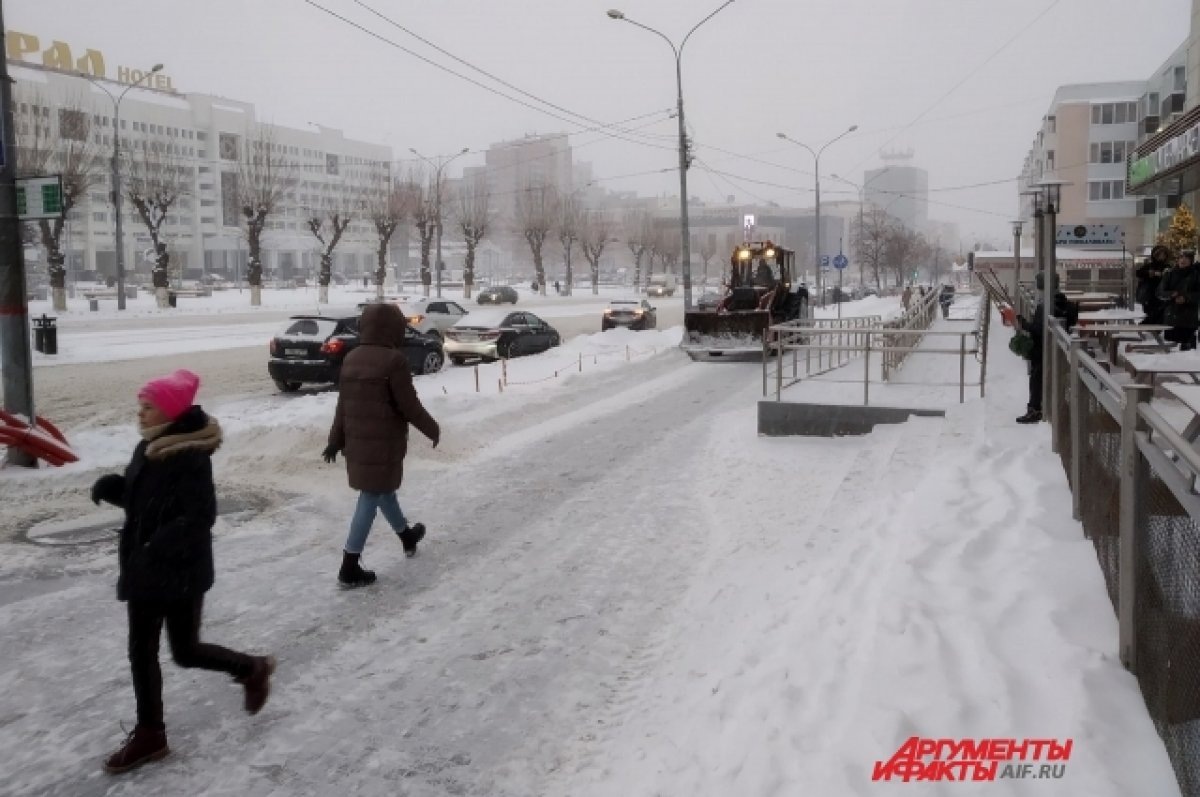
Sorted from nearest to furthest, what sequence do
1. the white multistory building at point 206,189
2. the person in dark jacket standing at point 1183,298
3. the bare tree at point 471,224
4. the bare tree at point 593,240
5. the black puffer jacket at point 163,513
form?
the black puffer jacket at point 163,513 < the person in dark jacket standing at point 1183,298 < the bare tree at point 471,224 < the bare tree at point 593,240 < the white multistory building at point 206,189

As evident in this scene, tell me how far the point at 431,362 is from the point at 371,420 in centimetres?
1311

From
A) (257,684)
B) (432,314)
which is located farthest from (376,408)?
(432,314)

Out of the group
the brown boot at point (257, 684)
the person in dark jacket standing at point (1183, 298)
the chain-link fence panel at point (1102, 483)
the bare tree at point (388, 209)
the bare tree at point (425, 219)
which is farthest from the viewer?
the bare tree at point (425, 219)

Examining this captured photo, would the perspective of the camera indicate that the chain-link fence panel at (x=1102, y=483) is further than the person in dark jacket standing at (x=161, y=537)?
Yes

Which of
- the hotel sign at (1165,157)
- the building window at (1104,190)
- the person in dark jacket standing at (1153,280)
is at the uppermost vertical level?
Answer: the building window at (1104,190)

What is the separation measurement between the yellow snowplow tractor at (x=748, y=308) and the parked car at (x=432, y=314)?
21.6ft

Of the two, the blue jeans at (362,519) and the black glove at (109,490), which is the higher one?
the black glove at (109,490)

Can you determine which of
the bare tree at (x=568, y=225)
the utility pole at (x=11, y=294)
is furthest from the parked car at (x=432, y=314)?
the bare tree at (x=568, y=225)

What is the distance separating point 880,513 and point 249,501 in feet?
18.0

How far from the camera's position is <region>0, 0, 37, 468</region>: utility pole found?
10219 millimetres

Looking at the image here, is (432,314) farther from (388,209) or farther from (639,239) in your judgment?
(639,239)

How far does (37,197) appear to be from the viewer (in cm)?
1027

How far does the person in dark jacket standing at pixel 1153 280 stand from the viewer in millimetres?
13508

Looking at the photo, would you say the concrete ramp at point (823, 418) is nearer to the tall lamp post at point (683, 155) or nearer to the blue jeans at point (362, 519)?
the blue jeans at point (362, 519)
